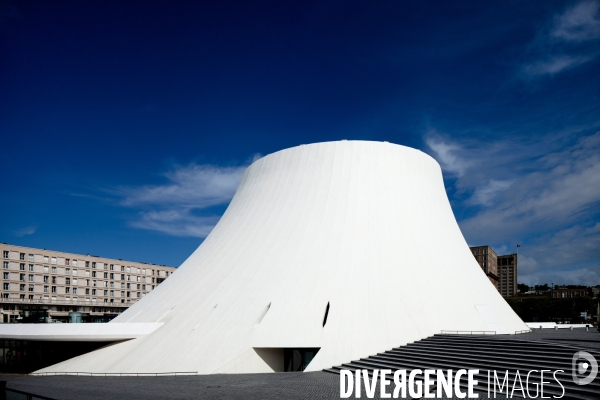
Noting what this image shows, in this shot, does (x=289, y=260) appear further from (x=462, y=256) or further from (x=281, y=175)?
(x=462, y=256)

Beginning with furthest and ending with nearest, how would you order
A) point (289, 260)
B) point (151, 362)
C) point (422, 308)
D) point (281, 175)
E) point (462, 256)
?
1. point (281, 175)
2. point (462, 256)
3. point (289, 260)
4. point (422, 308)
5. point (151, 362)

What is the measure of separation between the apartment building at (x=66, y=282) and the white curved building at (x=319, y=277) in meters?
24.8

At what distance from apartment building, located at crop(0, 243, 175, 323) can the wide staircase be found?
3265 centimetres

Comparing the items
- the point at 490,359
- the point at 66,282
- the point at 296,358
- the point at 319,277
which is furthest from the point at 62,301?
the point at 490,359

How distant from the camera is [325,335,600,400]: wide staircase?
1030 cm

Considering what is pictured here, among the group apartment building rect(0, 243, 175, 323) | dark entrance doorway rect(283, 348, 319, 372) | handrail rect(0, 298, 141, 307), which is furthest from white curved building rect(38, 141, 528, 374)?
handrail rect(0, 298, 141, 307)

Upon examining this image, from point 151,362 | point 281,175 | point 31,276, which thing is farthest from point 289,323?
point 31,276

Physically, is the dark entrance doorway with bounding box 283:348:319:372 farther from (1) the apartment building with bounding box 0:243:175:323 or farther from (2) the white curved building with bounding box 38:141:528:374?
(1) the apartment building with bounding box 0:243:175:323

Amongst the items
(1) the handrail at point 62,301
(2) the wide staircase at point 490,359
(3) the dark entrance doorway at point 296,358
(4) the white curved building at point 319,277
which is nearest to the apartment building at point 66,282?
(1) the handrail at point 62,301

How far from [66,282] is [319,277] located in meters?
42.1

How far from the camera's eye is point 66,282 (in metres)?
51.3

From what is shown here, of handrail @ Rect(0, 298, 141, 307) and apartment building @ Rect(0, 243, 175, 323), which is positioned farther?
apartment building @ Rect(0, 243, 175, 323)

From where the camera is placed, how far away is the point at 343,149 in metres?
22.1

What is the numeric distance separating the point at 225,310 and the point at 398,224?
783cm
